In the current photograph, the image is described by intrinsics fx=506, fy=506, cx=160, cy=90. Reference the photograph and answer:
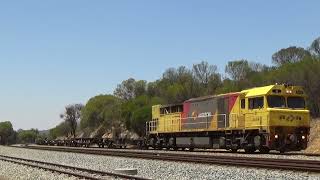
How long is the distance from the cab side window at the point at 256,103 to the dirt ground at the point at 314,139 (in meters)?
11.5

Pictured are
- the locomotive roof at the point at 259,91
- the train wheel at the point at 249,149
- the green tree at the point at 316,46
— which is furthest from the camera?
the green tree at the point at 316,46

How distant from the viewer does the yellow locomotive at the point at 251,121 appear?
25.5m

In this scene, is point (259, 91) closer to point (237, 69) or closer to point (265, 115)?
point (265, 115)

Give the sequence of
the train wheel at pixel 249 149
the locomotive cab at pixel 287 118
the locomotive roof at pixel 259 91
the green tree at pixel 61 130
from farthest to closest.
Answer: the green tree at pixel 61 130
the train wheel at pixel 249 149
the locomotive roof at pixel 259 91
the locomotive cab at pixel 287 118

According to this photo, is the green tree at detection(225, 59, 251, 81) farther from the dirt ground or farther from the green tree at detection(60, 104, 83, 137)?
the green tree at detection(60, 104, 83, 137)

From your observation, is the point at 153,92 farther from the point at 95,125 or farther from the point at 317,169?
the point at 317,169

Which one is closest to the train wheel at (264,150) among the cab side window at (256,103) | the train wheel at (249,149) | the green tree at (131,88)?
the train wheel at (249,149)

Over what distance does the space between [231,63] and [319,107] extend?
2773cm

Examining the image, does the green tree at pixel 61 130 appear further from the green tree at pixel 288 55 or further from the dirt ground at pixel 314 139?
the dirt ground at pixel 314 139

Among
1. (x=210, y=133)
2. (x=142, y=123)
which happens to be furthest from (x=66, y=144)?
(x=210, y=133)

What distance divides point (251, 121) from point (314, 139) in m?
20.1

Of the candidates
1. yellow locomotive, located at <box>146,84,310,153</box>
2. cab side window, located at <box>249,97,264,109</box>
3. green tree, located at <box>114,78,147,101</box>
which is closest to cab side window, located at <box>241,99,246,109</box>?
yellow locomotive, located at <box>146,84,310,153</box>

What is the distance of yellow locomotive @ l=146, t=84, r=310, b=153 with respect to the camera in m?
25.5

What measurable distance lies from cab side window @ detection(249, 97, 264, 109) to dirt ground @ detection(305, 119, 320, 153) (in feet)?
A: 37.7
